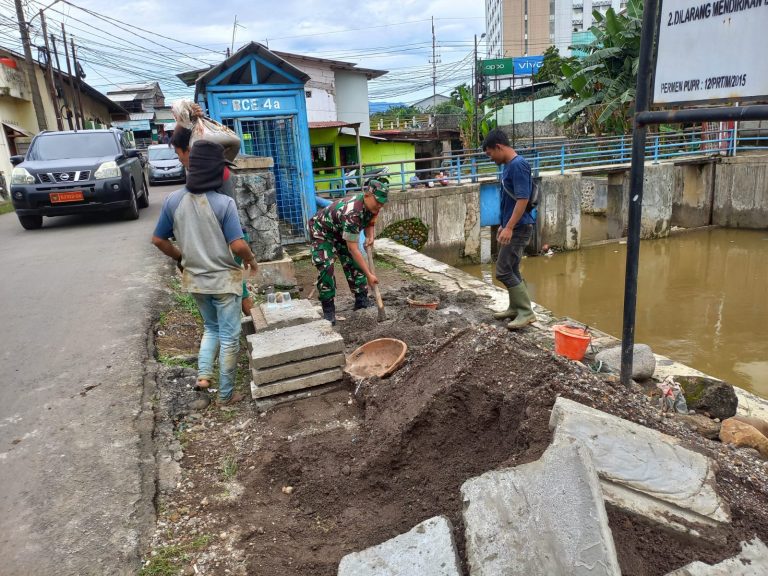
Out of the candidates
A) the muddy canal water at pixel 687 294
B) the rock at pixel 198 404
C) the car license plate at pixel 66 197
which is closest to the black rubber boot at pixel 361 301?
the rock at pixel 198 404

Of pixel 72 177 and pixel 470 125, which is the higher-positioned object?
pixel 470 125

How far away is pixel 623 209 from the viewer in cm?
1691

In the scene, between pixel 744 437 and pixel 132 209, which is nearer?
pixel 744 437

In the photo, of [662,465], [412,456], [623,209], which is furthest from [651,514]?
[623,209]

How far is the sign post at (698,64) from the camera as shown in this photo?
2525mm

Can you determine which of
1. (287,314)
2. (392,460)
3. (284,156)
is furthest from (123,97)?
(392,460)

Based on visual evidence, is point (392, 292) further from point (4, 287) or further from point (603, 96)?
point (603, 96)

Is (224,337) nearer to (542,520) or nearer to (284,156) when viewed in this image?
(542,520)

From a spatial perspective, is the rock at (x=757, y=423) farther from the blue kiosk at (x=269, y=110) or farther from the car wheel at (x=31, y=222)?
the car wheel at (x=31, y=222)

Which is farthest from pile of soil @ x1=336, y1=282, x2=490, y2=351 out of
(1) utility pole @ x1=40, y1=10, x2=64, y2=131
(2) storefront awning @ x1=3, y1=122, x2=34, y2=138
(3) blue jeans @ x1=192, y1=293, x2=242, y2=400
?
(1) utility pole @ x1=40, y1=10, x2=64, y2=131

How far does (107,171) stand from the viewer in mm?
8609

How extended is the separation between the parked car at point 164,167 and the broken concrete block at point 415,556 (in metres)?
17.9

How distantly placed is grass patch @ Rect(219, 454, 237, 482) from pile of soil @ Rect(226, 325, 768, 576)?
86mm

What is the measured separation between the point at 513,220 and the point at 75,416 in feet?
11.7
